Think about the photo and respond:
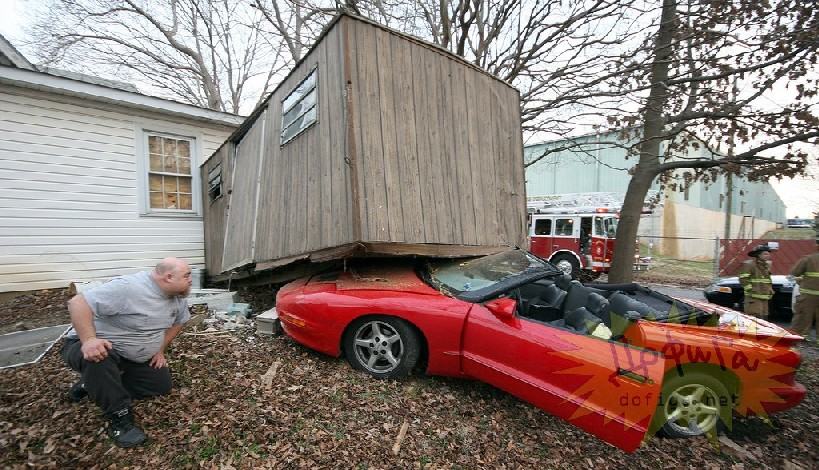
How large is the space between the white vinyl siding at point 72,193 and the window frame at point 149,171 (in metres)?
0.04

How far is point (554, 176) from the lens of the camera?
74.1ft

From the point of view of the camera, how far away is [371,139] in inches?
141

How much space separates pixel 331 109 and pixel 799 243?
43.8 feet

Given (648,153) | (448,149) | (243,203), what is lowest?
(243,203)

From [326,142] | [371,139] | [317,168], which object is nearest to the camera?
[371,139]

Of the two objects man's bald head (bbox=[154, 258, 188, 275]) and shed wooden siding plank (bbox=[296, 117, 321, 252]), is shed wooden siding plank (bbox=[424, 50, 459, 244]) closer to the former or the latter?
shed wooden siding plank (bbox=[296, 117, 321, 252])

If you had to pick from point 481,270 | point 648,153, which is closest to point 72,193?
point 481,270

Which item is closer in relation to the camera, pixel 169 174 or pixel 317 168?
pixel 317 168

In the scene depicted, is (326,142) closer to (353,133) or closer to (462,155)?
(353,133)

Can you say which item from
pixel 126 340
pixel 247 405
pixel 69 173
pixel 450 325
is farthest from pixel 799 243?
pixel 69 173

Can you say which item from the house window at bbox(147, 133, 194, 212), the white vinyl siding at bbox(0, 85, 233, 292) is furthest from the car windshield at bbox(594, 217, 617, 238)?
the white vinyl siding at bbox(0, 85, 233, 292)

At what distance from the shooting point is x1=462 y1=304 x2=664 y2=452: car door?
2309 mm

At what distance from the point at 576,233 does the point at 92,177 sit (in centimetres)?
1218

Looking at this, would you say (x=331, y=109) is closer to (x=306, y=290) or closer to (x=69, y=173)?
(x=306, y=290)
